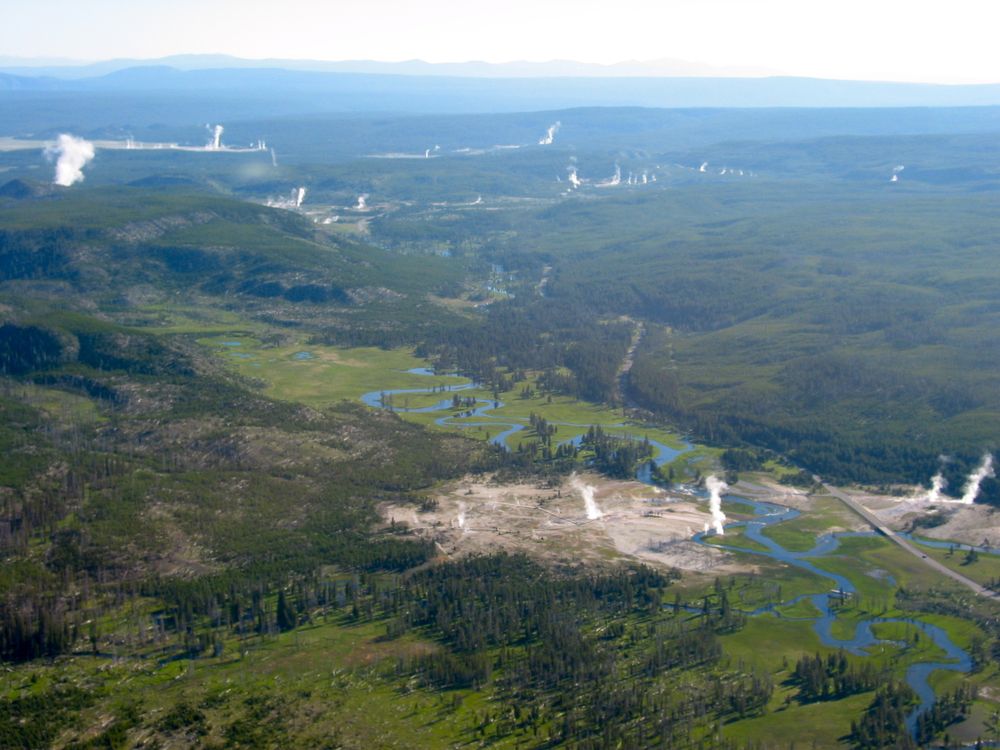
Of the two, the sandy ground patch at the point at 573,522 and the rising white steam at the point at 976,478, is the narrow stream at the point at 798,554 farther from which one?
the rising white steam at the point at 976,478

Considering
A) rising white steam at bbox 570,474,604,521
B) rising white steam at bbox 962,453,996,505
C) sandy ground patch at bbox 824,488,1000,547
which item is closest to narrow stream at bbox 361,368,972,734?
sandy ground patch at bbox 824,488,1000,547

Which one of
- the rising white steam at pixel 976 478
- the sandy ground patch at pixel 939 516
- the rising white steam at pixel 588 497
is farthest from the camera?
the rising white steam at pixel 976 478

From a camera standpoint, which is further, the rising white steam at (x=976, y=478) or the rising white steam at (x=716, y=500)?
the rising white steam at (x=976, y=478)

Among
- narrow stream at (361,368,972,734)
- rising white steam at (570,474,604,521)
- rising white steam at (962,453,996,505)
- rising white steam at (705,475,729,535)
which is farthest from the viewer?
rising white steam at (962,453,996,505)

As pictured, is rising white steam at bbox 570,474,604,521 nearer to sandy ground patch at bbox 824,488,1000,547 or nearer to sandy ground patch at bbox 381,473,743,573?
sandy ground patch at bbox 381,473,743,573

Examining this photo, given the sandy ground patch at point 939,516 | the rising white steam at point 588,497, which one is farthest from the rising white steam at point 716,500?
the sandy ground patch at point 939,516

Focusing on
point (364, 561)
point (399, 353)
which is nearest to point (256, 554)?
point (364, 561)
